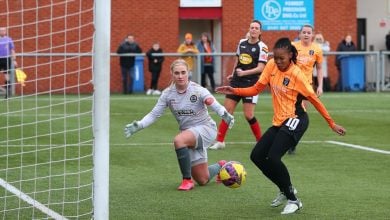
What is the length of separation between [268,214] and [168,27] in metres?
25.8

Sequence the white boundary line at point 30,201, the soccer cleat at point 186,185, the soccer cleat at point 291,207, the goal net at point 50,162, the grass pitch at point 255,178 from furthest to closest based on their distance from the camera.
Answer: the soccer cleat at point 186,185
the grass pitch at point 255,178
the soccer cleat at point 291,207
the goal net at point 50,162
the white boundary line at point 30,201

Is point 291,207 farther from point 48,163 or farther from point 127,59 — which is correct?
point 127,59

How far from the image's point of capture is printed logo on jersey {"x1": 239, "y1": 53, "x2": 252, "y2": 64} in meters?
15.4

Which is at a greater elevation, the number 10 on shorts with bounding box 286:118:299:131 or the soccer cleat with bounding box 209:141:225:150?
the number 10 on shorts with bounding box 286:118:299:131

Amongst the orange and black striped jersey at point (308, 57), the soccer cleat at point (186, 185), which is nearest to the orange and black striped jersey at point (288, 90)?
the soccer cleat at point (186, 185)

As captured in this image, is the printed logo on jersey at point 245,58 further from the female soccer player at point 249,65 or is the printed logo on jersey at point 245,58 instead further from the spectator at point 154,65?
the spectator at point 154,65

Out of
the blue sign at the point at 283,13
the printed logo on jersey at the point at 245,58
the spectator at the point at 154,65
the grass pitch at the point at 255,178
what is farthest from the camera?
the blue sign at the point at 283,13

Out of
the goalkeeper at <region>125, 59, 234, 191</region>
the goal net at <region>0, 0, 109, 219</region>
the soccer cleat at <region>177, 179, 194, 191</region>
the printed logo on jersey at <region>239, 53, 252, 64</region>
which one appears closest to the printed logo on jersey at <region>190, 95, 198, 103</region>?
the goalkeeper at <region>125, 59, 234, 191</region>

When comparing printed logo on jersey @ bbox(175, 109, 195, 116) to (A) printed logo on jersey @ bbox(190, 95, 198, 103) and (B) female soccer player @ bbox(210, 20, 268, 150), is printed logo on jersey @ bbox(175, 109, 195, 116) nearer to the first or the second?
(A) printed logo on jersey @ bbox(190, 95, 198, 103)

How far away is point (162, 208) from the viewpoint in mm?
→ 9711

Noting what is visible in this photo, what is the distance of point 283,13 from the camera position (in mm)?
35281

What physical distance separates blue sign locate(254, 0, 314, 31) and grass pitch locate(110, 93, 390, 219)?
48.9 ft

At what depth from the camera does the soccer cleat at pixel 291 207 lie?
31.0ft

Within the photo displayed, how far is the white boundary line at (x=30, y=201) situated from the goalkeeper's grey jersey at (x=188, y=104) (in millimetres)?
1800
